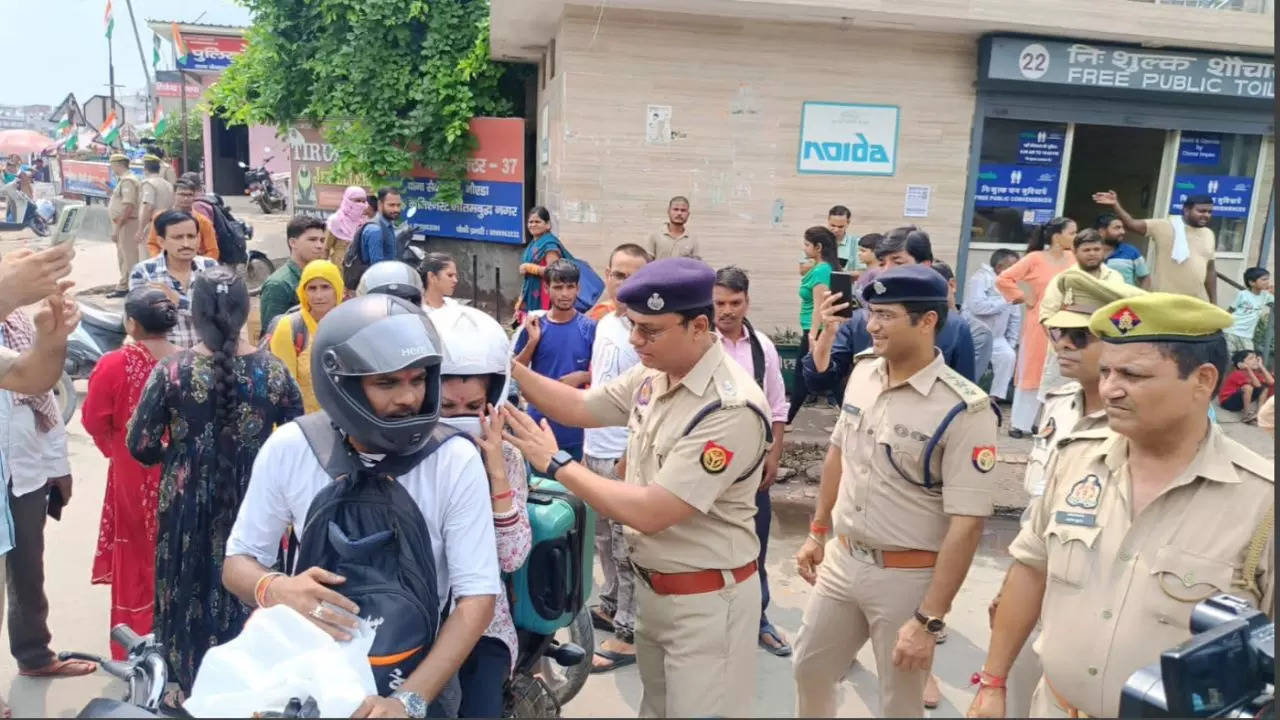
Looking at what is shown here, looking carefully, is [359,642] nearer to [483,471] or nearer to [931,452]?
[483,471]

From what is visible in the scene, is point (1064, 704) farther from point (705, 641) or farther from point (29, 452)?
point (29, 452)

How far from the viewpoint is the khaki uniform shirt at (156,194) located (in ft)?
32.4

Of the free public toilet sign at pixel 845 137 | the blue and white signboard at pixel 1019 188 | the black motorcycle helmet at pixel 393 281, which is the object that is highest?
the free public toilet sign at pixel 845 137

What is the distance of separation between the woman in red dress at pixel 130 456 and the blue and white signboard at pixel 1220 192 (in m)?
10.0

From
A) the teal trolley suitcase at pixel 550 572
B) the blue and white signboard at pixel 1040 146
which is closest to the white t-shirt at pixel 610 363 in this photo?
the teal trolley suitcase at pixel 550 572

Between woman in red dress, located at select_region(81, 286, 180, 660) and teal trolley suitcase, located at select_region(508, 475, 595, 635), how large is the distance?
1785mm

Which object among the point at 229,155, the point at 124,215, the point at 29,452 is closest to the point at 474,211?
the point at 124,215

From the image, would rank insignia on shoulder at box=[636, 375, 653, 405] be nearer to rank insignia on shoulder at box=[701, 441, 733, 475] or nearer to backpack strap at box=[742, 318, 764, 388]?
rank insignia on shoulder at box=[701, 441, 733, 475]

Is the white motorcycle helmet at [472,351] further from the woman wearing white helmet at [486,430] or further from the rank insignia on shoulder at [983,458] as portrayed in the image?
the rank insignia on shoulder at [983,458]

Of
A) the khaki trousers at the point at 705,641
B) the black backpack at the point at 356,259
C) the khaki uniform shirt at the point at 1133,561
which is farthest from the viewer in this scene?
the black backpack at the point at 356,259

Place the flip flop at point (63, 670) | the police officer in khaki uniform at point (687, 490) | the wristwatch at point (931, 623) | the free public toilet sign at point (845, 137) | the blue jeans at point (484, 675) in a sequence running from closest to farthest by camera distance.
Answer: the blue jeans at point (484, 675) < the police officer in khaki uniform at point (687, 490) < the wristwatch at point (931, 623) < the flip flop at point (63, 670) < the free public toilet sign at point (845, 137)

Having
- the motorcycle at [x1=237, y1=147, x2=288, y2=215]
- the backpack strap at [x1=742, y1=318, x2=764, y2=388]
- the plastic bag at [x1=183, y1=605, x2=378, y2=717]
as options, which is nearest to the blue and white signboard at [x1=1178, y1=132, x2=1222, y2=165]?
the backpack strap at [x1=742, y1=318, x2=764, y2=388]

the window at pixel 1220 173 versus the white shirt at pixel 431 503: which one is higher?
the window at pixel 1220 173

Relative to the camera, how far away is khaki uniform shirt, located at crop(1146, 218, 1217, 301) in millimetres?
8039
